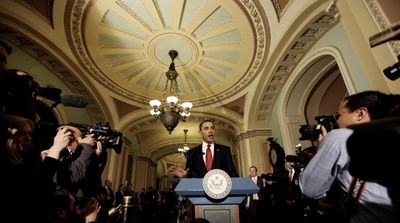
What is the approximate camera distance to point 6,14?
3.89 metres

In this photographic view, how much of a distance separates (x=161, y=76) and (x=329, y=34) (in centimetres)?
490

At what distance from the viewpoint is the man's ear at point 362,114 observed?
1112 millimetres

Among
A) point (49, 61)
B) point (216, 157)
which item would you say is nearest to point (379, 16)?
point (216, 157)

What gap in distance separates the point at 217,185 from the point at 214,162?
2.39ft

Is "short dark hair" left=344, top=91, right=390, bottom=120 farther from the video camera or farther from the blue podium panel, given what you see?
the video camera

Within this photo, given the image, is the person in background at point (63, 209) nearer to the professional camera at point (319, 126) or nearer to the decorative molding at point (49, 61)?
the professional camera at point (319, 126)

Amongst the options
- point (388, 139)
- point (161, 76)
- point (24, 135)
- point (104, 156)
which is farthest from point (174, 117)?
point (388, 139)

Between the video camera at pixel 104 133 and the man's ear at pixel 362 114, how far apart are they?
75.5 inches

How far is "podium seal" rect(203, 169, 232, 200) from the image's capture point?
162 centimetres

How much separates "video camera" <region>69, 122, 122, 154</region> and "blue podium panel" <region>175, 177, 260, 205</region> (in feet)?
2.59

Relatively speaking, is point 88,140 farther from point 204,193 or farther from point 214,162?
point 214,162

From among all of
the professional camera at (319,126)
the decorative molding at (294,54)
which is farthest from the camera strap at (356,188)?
the decorative molding at (294,54)

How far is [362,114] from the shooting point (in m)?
1.12

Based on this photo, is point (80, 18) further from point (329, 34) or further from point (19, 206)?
point (329, 34)
